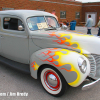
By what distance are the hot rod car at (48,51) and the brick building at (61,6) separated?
12929 mm

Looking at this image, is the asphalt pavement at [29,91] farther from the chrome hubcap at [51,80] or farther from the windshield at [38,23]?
the windshield at [38,23]

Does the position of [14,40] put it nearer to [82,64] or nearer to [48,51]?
[48,51]

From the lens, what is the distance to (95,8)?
80.2 feet

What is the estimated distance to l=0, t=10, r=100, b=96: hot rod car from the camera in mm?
2332

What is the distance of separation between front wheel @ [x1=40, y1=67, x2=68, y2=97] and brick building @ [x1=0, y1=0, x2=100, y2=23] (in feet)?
47.2

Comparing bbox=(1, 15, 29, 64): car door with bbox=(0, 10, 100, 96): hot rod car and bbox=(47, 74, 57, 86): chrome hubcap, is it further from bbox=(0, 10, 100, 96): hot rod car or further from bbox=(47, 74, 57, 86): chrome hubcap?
bbox=(47, 74, 57, 86): chrome hubcap

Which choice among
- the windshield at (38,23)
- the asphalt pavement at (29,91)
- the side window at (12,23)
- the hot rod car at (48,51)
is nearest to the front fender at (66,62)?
the hot rod car at (48,51)

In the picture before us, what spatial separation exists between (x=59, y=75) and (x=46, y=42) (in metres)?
0.90

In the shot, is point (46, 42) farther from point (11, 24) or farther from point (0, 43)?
point (0, 43)

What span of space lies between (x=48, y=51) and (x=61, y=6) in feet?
68.5

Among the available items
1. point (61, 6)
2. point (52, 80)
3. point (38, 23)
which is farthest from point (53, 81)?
point (61, 6)

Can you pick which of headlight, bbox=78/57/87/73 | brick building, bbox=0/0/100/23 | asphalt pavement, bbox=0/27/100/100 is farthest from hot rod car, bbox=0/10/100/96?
brick building, bbox=0/0/100/23

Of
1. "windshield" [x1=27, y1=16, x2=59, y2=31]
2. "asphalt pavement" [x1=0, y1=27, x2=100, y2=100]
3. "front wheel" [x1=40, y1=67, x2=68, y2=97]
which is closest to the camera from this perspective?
"front wheel" [x1=40, y1=67, x2=68, y2=97]

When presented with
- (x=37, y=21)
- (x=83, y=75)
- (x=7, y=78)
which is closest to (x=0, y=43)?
(x=7, y=78)
